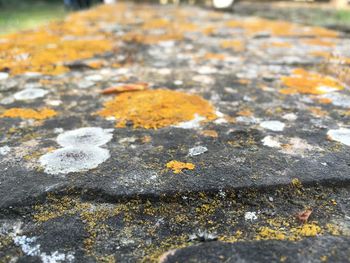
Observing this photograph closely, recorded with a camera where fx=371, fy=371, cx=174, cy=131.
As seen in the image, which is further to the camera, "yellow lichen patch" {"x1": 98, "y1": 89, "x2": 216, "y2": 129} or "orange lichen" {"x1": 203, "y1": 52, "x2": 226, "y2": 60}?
"orange lichen" {"x1": 203, "y1": 52, "x2": 226, "y2": 60}

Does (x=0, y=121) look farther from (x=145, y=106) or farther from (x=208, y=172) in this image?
(x=208, y=172)

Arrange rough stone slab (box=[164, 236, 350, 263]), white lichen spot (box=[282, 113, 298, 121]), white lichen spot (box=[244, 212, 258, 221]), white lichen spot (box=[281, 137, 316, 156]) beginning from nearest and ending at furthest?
rough stone slab (box=[164, 236, 350, 263])
white lichen spot (box=[244, 212, 258, 221])
white lichen spot (box=[281, 137, 316, 156])
white lichen spot (box=[282, 113, 298, 121])

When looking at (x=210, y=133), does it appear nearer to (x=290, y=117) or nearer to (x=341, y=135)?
(x=290, y=117)

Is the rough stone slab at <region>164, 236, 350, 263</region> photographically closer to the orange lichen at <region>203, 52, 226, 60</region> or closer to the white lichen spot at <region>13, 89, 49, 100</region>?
the white lichen spot at <region>13, 89, 49, 100</region>

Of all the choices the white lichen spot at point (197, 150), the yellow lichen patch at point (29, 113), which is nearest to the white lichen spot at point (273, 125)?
the white lichen spot at point (197, 150)

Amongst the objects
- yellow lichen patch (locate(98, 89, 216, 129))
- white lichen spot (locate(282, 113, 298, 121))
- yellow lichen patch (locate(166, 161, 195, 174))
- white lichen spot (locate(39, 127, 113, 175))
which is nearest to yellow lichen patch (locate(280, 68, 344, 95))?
white lichen spot (locate(282, 113, 298, 121))

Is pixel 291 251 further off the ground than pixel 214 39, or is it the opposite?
pixel 214 39

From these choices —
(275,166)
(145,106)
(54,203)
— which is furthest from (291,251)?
(145,106)

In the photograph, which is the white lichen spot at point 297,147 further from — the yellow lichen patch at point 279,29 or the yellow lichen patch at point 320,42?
the yellow lichen patch at point 279,29
